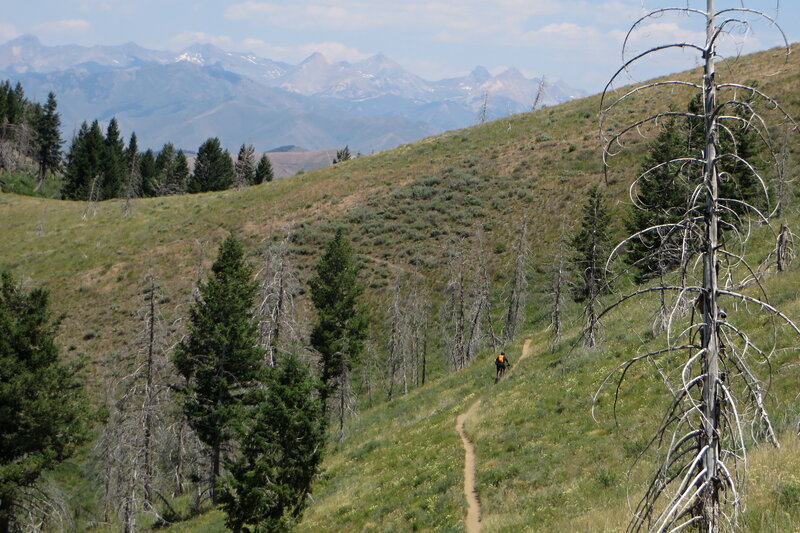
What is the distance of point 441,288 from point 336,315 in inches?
836

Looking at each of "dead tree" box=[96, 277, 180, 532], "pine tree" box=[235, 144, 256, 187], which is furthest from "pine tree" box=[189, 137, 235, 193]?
"dead tree" box=[96, 277, 180, 532]

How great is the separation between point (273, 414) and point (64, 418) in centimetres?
1357

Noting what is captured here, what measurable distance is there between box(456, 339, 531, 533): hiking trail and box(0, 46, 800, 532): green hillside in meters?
0.25

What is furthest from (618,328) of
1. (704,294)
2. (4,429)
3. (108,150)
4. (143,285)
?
(108,150)

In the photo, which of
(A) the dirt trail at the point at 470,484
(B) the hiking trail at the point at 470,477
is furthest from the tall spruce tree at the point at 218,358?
(A) the dirt trail at the point at 470,484

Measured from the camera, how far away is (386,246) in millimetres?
67188

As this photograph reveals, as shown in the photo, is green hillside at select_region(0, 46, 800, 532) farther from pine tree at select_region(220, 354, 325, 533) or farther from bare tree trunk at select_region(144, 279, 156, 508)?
bare tree trunk at select_region(144, 279, 156, 508)

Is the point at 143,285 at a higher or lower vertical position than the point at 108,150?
lower

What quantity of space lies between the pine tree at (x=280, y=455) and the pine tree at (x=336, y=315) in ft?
57.7

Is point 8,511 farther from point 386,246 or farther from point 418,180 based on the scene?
point 418,180

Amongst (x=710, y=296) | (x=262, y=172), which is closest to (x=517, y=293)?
(x=710, y=296)

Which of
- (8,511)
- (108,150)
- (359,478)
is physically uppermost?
(108,150)

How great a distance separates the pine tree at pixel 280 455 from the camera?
2036 centimetres

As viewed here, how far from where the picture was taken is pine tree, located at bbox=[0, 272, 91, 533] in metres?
26.7
